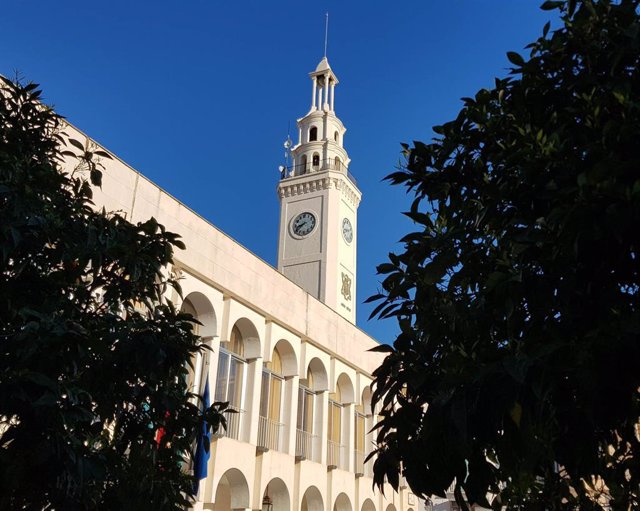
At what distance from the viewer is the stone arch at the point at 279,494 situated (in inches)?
853

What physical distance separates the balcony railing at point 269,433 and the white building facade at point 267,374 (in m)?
0.04

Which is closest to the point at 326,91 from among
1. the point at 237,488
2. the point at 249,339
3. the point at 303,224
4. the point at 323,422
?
the point at 303,224

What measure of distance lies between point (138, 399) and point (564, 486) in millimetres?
3408

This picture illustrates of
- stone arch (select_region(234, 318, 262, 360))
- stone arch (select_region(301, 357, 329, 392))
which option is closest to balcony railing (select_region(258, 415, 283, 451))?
stone arch (select_region(234, 318, 262, 360))

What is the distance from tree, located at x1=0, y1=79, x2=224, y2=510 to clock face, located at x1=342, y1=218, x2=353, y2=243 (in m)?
37.5

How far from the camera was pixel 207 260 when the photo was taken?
64.8 ft

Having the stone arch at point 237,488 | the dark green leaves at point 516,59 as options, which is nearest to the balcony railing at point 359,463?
the stone arch at point 237,488

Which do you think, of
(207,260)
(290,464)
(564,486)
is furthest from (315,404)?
(564,486)

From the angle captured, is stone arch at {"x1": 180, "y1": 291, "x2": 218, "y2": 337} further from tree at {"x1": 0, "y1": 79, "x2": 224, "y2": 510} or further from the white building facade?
tree at {"x1": 0, "y1": 79, "x2": 224, "y2": 510}

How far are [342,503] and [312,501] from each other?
237cm

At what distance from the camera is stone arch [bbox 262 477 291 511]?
2167cm

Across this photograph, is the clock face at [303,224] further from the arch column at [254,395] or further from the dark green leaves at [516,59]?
the dark green leaves at [516,59]

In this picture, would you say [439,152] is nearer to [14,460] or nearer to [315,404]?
[14,460]

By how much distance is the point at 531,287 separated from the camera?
11.2 feet
